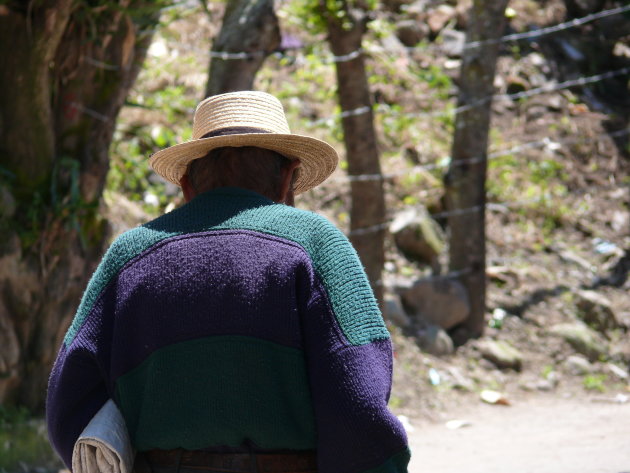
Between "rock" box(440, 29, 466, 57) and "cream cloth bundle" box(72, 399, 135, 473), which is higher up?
"cream cloth bundle" box(72, 399, 135, 473)

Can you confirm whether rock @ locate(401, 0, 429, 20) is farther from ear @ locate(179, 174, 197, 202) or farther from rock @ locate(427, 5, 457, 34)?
ear @ locate(179, 174, 197, 202)

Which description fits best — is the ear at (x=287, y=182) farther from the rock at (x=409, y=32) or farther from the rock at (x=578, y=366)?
the rock at (x=409, y=32)

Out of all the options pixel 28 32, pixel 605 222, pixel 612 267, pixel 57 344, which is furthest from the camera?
pixel 605 222

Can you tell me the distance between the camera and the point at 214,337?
6.85 feet

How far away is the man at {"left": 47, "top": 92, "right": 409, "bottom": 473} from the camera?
2078 mm

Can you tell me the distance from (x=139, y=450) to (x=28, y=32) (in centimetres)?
307

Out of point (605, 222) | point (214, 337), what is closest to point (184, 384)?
point (214, 337)

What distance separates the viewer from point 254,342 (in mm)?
2082

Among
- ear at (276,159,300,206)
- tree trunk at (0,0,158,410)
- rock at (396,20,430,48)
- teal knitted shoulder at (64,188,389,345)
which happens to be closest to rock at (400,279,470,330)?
tree trunk at (0,0,158,410)

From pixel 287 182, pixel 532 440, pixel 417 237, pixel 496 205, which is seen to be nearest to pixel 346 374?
pixel 287 182

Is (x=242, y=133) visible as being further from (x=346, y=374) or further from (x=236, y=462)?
(x=236, y=462)

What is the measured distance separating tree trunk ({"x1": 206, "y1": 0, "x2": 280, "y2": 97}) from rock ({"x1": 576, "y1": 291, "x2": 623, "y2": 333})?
13.4 feet

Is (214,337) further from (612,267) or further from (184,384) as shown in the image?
(612,267)

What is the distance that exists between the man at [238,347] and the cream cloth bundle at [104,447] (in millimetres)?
38
